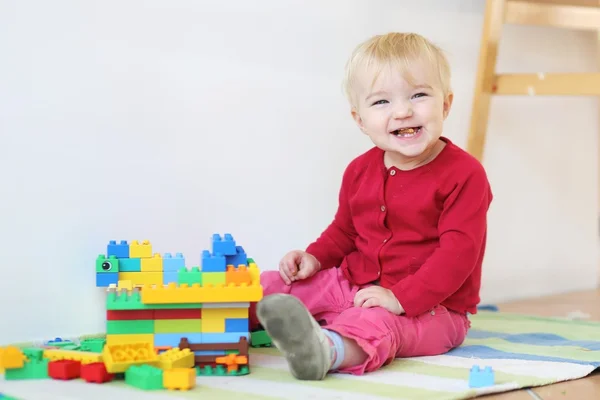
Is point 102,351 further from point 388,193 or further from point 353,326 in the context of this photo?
point 388,193

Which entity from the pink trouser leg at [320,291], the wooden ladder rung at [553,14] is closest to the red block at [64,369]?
the pink trouser leg at [320,291]

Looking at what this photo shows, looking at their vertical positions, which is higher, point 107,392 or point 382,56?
point 382,56

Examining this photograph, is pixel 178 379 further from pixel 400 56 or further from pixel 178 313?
pixel 400 56

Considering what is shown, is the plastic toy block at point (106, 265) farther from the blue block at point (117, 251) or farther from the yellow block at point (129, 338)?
the yellow block at point (129, 338)

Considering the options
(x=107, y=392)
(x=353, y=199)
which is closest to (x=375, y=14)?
(x=353, y=199)

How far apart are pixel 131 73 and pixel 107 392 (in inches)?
22.0

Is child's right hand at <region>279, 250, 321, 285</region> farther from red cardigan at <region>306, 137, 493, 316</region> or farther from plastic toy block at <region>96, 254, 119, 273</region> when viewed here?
plastic toy block at <region>96, 254, 119, 273</region>

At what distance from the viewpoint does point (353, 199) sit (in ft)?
4.18

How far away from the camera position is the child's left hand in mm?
1119

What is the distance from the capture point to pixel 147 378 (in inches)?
36.8

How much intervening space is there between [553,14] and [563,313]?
0.63m

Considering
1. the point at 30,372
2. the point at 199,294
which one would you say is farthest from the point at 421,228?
the point at 30,372

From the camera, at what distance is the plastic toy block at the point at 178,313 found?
103 cm

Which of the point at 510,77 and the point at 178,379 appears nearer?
the point at 178,379
